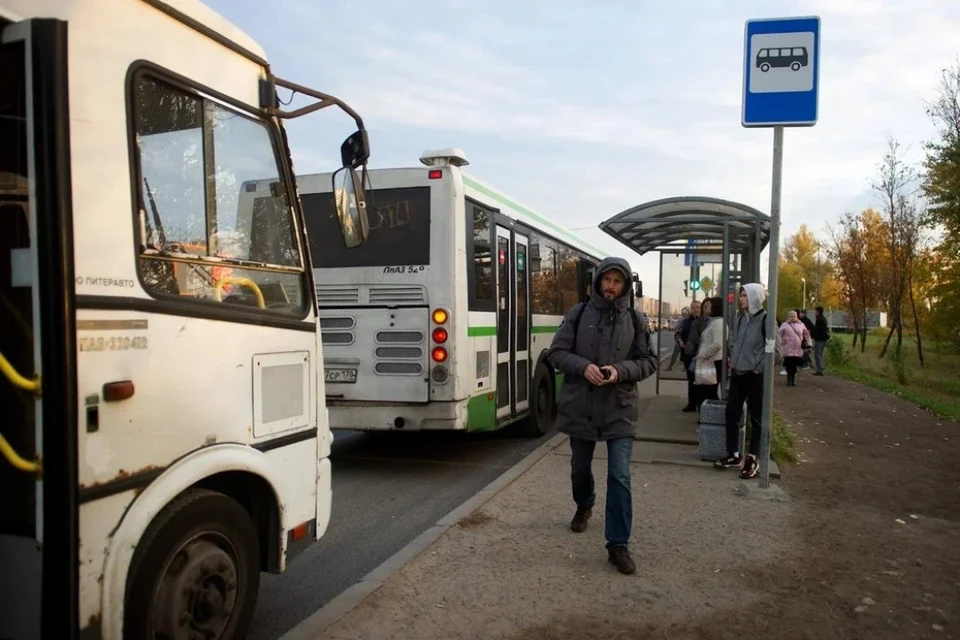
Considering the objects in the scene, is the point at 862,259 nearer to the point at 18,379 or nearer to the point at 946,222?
the point at 946,222

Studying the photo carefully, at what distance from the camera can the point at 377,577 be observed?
4477 mm

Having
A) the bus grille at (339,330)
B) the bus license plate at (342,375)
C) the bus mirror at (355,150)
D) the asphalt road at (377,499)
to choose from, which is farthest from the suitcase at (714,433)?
the bus mirror at (355,150)

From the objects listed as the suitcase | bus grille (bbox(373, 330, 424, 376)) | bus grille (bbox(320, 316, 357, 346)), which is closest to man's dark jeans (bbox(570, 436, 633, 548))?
bus grille (bbox(373, 330, 424, 376))

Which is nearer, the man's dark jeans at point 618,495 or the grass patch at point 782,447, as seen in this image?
the man's dark jeans at point 618,495

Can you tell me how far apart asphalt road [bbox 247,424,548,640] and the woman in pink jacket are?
9.93m

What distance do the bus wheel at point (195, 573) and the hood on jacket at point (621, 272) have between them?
266 centimetres

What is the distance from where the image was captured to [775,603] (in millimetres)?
4262

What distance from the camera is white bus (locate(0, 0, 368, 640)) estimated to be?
2.43 meters

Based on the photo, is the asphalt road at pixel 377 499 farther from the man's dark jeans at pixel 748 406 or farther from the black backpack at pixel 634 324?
the man's dark jeans at pixel 748 406

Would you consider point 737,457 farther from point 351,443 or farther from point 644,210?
point 351,443

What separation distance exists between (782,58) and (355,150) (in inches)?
156

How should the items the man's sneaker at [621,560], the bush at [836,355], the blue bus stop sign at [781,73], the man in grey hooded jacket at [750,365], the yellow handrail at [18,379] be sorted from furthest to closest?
the bush at [836,355] → the man in grey hooded jacket at [750,365] → the blue bus stop sign at [781,73] → the man's sneaker at [621,560] → the yellow handrail at [18,379]

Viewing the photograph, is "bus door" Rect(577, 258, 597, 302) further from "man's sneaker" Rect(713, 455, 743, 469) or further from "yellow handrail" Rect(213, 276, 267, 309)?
"yellow handrail" Rect(213, 276, 267, 309)

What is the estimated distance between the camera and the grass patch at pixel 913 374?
15.1 metres
